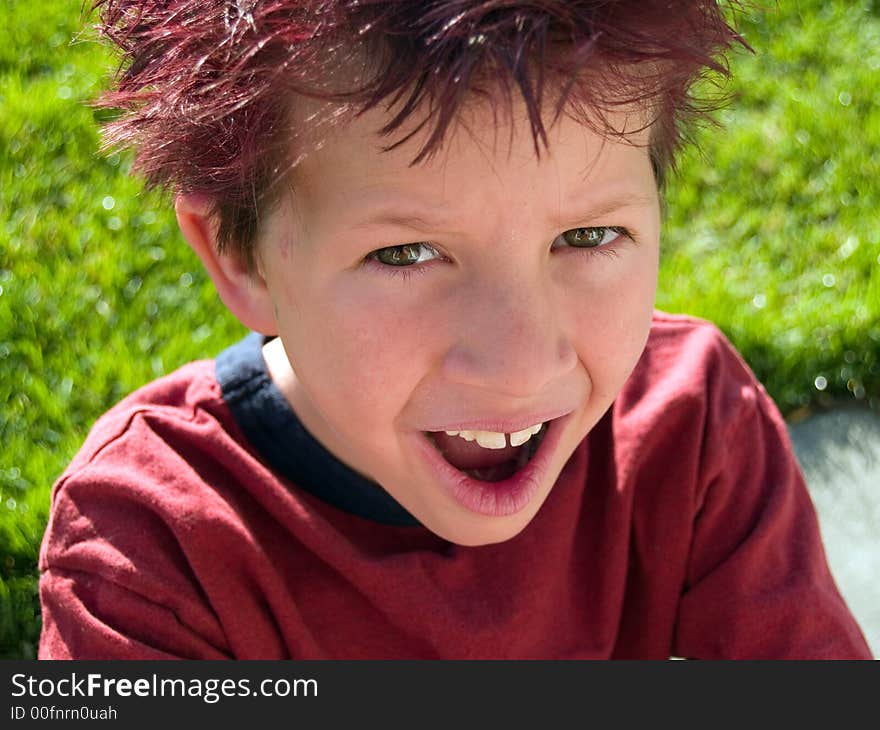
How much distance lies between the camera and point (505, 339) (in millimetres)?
1469

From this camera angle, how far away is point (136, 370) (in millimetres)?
2812

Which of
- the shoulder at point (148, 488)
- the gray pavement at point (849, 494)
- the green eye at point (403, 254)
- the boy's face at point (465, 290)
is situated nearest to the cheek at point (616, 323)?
the boy's face at point (465, 290)

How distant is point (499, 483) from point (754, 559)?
484 millimetres

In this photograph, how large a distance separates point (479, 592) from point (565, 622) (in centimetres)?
19

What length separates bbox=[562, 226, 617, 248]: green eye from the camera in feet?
5.16

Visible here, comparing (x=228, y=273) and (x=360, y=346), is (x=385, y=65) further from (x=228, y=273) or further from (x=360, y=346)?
(x=228, y=273)

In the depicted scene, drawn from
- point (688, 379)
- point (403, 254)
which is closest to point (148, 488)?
point (403, 254)

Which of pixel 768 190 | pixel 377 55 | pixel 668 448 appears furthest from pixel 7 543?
pixel 768 190

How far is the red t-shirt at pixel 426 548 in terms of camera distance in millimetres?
1806

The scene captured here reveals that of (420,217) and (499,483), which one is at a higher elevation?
(420,217)

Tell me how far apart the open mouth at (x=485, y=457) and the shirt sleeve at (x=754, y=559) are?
0.37 m

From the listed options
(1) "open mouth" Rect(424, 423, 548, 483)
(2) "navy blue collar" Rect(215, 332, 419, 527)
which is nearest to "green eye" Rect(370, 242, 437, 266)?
(1) "open mouth" Rect(424, 423, 548, 483)

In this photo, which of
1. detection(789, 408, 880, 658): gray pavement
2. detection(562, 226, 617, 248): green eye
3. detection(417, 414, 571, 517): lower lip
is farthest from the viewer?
detection(789, 408, 880, 658): gray pavement

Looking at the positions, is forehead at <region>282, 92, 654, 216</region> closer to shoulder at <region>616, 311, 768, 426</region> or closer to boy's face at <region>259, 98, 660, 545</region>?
boy's face at <region>259, 98, 660, 545</region>
